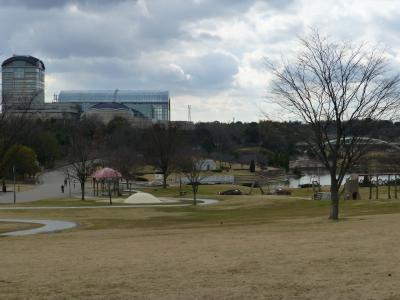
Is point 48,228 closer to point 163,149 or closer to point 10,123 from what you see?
point 10,123

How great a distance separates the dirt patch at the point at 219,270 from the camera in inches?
337

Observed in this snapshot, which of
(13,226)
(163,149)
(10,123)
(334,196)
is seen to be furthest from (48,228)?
(163,149)

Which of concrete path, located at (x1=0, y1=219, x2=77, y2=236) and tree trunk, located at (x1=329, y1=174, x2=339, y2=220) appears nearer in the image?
tree trunk, located at (x1=329, y1=174, x2=339, y2=220)

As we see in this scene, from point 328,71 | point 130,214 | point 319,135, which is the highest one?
point 328,71

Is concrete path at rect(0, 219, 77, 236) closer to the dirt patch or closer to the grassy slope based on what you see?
the grassy slope

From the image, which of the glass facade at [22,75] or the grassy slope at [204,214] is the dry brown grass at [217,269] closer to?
the grassy slope at [204,214]

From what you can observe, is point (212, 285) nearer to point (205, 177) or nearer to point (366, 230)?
point (366, 230)

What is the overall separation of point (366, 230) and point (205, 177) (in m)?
88.1

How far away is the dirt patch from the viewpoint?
28.1 feet

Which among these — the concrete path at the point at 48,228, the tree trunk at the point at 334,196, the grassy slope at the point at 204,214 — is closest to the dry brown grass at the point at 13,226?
the concrete path at the point at 48,228

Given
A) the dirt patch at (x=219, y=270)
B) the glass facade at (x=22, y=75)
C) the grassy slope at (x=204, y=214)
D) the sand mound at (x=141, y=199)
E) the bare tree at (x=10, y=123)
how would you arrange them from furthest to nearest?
the glass facade at (x=22, y=75) → the sand mound at (x=141, y=199) → the grassy slope at (x=204, y=214) → the bare tree at (x=10, y=123) → the dirt patch at (x=219, y=270)

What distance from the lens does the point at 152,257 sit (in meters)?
13.5

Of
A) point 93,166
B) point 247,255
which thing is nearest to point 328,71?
point 247,255

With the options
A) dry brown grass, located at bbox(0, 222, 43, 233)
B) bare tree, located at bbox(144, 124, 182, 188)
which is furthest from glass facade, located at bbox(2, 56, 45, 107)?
dry brown grass, located at bbox(0, 222, 43, 233)
